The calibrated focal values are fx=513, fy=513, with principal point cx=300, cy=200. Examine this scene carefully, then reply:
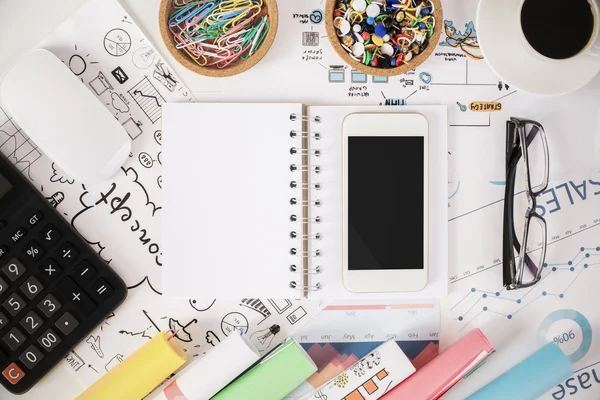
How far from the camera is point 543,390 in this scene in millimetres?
732

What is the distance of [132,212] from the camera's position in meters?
0.76

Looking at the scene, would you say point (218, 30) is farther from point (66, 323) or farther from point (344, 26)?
point (66, 323)

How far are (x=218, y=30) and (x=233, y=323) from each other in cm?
43

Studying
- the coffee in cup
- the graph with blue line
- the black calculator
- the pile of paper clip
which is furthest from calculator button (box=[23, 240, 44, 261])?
the coffee in cup

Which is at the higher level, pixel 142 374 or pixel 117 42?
pixel 117 42

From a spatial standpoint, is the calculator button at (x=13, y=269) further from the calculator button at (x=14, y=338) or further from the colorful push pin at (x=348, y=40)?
the colorful push pin at (x=348, y=40)

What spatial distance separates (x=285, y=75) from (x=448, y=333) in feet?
1.48

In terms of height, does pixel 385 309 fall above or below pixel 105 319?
below

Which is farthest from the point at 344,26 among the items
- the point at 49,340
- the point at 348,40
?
A: the point at 49,340

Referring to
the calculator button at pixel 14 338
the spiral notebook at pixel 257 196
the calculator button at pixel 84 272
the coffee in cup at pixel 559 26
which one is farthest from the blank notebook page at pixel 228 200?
the coffee in cup at pixel 559 26

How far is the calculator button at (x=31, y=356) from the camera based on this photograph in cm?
73

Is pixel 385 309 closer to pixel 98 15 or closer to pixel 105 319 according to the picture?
pixel 105 319

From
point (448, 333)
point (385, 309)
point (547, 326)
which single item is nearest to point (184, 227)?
point (385, 309)

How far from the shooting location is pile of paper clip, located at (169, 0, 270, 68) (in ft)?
2.35
